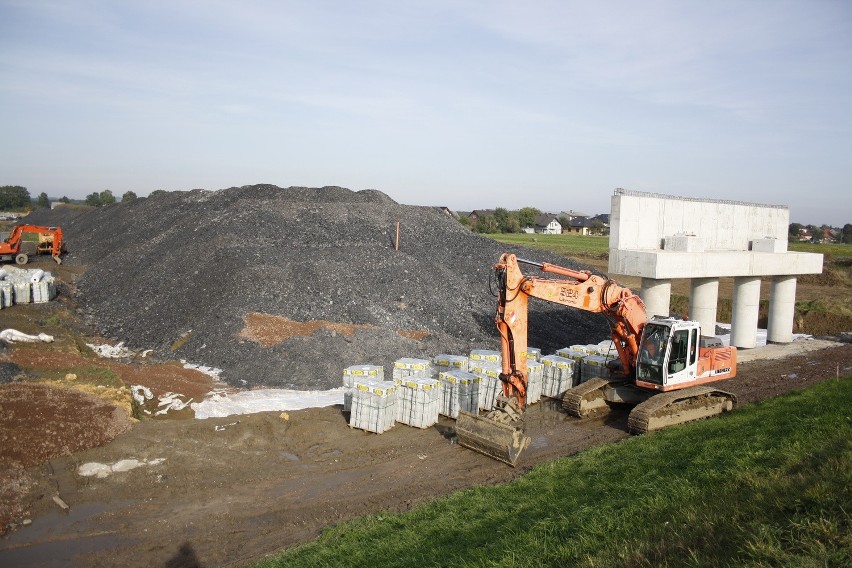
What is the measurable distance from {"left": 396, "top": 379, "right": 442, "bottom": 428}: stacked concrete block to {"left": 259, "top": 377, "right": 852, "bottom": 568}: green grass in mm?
3751

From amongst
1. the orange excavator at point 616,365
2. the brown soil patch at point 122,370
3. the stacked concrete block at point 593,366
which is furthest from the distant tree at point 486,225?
the orange excavator at point 616,365

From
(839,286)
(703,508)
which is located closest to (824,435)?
(703,508)

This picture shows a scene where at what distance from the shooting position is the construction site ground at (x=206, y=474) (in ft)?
31.7

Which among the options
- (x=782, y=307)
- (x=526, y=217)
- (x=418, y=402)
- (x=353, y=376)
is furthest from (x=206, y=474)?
(x=526, y=217)

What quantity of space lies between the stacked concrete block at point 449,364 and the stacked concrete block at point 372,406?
8.95ft

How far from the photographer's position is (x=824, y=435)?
973 cm

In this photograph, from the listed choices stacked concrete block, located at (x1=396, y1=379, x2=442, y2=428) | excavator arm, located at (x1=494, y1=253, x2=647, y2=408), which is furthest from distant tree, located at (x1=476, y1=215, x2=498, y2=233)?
stacked concrete block, located at (x1=396, y1=379, x2=442, y2=428)

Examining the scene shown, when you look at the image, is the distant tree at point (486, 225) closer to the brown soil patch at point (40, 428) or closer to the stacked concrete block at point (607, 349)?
the stacked concrete block at point (607, 349)

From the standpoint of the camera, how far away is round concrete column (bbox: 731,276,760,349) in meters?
25.6

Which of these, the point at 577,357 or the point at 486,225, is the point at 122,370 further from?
the point at 486,225

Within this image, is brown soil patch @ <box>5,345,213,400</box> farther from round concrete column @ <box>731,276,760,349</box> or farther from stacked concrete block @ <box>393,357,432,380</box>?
round concrete column @ <box>731,276,760,349</box>

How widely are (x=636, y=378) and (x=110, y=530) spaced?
11.7 m

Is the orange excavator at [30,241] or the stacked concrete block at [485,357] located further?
the orange excavator at [30,241]

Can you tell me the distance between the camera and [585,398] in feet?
52.6
